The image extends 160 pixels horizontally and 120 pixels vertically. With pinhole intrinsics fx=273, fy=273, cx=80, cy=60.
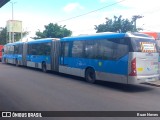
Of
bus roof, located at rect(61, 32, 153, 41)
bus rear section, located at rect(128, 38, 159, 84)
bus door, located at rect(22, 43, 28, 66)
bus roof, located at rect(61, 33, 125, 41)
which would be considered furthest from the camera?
bus door, located at rect(22, 43, 28, 66)

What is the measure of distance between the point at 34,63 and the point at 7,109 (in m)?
16.8

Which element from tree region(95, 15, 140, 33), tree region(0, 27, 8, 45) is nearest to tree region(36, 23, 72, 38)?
tree region(95, 15, 140, 33)

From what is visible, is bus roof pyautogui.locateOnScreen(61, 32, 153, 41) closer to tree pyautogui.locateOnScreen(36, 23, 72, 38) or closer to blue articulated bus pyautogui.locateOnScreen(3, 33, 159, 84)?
blue articulated bus pyautogui.locateOnScreen(3, 33, 159, 84)

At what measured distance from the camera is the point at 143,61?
43.4ft

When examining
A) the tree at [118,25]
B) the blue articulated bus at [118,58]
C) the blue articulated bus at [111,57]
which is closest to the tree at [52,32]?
the tree at [118,25]

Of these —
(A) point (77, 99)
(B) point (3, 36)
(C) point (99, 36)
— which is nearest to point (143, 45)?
(C) point (99, 36)

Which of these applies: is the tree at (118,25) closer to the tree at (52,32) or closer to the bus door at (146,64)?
→ the tree at (52,32)

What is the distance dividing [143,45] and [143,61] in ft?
2.75

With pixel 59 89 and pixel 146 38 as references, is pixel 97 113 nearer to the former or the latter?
pixel 59 89

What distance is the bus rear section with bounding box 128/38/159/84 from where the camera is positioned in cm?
1284

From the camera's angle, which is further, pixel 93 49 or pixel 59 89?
pixel 93 49

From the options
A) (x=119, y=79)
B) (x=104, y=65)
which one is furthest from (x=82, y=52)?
(x=119, y=79)

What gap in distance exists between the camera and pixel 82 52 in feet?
55.6

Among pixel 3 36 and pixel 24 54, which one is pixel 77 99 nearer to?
pixel 24 54
